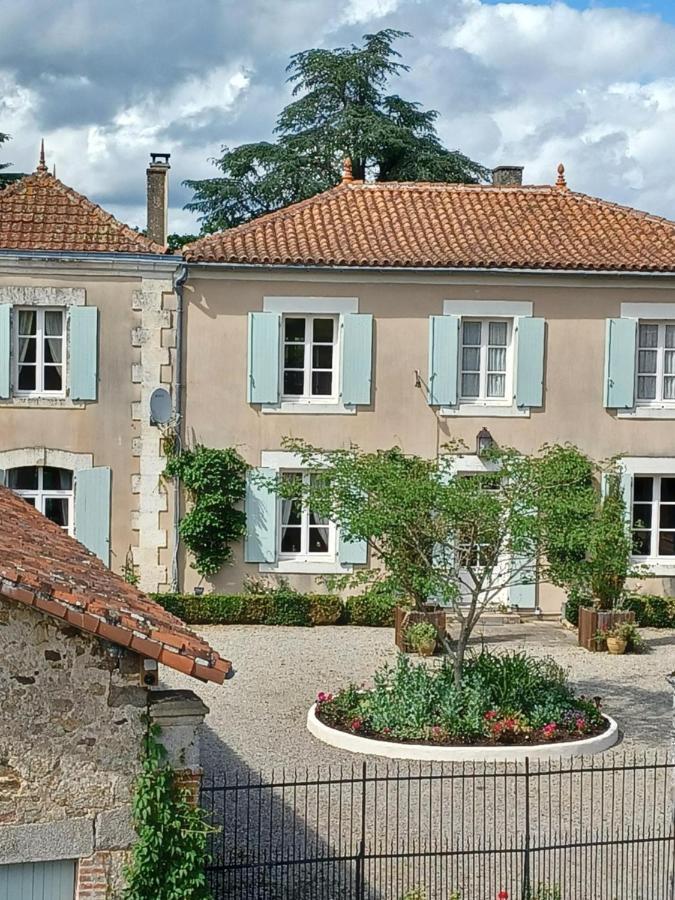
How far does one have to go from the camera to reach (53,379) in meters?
20.1

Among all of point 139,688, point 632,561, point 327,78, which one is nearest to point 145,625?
point 139,688

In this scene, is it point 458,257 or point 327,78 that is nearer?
point 458,257

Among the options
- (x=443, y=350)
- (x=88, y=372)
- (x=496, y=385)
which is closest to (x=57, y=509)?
(x=88, y=372)

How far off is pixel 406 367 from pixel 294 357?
1859mm

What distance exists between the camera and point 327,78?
33.0 m

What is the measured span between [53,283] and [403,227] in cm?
594

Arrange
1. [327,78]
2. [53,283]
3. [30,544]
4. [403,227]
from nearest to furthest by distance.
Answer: [30,544]
[53,283]
[403,227]
[327,78]

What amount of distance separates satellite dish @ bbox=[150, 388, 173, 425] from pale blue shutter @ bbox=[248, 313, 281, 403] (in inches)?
52.6

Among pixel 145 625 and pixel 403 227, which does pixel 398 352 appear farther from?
pixel 145 625

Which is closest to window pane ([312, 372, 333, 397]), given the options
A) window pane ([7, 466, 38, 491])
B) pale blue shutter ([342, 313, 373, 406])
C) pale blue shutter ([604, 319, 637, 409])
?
pale blue shutter ([342, 313, 373, 406])

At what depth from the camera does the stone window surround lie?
773 inches

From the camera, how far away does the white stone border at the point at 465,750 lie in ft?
41.9

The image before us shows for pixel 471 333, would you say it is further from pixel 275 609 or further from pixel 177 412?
pixel 275 609

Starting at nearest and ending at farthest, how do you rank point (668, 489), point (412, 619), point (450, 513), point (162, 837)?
point (162, 837)
point (450, 513)
point (412, 619)
point (668, 489)
